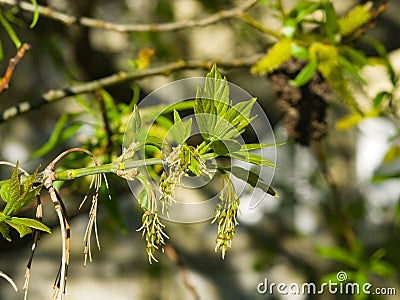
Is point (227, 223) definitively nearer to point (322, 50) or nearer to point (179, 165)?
point (179, 165)

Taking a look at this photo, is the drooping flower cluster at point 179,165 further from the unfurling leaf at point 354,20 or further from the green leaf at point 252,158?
the unfurling leaf at point 354,20

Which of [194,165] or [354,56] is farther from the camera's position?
[354,56]

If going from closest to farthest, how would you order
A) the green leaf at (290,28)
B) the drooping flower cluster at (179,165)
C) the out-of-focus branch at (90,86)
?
the drooping flower cluster at (179,165), the out-of-focus branch at (90,86), the green leaf at (290,28)

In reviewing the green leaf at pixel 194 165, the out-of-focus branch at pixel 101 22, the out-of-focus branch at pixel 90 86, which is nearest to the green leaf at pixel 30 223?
the green leaf at pixel 194 165

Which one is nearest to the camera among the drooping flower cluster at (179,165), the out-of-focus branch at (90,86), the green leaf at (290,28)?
the drooping flower cluster at (179,165)

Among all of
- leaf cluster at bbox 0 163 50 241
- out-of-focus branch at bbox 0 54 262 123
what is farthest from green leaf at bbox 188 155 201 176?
out-of-focus branch at bbox 0 54 262 123

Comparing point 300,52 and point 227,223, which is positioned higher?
point 300,52

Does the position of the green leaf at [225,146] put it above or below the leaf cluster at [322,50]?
below

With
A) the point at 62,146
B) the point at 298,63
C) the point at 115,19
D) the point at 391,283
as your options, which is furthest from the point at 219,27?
the point at 391,283

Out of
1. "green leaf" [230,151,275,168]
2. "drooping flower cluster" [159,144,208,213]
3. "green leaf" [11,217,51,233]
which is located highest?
"green leaf" [230,151,275,168]

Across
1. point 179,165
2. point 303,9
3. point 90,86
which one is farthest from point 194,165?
point 303,9

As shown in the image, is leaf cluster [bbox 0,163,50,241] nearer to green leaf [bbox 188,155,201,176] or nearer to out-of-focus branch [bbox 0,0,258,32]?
green leaf [bbox 188,155,201,176]
